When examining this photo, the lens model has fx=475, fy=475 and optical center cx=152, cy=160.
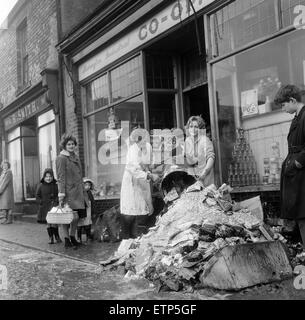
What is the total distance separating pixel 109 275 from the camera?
5.65 meters

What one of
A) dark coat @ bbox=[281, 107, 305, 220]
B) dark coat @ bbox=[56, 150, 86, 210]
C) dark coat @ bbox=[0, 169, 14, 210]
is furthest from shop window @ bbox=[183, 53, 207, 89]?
dark coat @ bbox=[0, 169, 14, 210]

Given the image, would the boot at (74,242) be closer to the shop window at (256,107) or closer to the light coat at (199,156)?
the light coat at (199,156)

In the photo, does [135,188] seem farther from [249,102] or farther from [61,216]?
[249,102]

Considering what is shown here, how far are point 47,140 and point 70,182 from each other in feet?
22.0

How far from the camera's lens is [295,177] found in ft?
16.1

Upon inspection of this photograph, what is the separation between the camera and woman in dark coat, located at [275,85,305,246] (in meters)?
4.86

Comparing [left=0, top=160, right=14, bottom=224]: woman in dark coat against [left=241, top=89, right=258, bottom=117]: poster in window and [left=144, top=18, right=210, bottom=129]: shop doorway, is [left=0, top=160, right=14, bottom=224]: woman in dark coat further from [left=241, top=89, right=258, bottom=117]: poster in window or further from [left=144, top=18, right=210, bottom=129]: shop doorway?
[left=241, top=89, right=258, bottom=117]: poster in window

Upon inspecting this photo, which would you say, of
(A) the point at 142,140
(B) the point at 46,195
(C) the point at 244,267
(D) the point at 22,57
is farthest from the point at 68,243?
(D) the point at 22,57

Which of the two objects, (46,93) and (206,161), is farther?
(46,93)

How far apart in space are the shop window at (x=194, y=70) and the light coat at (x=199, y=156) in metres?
2.66

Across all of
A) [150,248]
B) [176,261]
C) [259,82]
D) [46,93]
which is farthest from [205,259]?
[46,93]

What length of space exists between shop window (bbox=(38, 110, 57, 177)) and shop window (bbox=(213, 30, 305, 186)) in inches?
274

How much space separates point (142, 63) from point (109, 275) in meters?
5.16

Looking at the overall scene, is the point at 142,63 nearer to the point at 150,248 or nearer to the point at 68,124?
the point at 68,124
